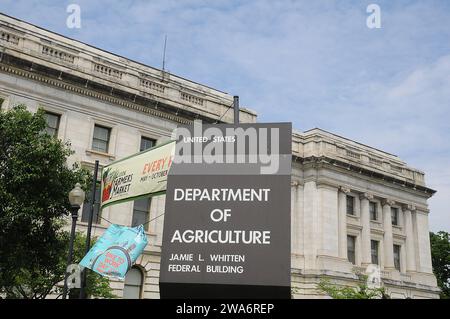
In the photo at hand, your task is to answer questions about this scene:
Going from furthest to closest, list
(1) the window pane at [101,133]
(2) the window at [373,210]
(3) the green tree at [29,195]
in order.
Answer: (2) the window at [373,210] < (1) the window pane at [101,133] < (3) the green tree at [29,195]

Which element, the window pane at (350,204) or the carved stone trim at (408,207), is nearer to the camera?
the window pane at (350,204)

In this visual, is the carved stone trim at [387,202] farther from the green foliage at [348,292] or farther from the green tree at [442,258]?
the green tree at [442,258]

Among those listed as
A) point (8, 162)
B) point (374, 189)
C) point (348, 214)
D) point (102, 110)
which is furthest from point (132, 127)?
point (374, 189)

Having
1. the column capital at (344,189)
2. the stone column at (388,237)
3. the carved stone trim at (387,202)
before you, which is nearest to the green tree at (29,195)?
the column capital at (344,189)

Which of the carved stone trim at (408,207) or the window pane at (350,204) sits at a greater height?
the carved stone trim at (408,207)

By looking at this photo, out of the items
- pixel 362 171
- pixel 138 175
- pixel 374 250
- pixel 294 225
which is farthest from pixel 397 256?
pixel 138 175

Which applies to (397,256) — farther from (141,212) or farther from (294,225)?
(141,212)

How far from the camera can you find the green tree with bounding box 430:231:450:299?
62062 mm

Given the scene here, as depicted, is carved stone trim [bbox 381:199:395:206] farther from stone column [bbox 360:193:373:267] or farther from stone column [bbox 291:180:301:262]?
stone column [bbox 291:180:301:262]

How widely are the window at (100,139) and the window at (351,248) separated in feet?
71.5

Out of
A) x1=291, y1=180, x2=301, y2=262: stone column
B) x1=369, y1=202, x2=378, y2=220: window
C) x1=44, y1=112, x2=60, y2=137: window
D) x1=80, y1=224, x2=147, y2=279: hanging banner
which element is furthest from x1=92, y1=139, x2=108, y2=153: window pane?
x1=369, y1=202, x2=378, y2=220: window

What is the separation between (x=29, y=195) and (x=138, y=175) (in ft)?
33.2

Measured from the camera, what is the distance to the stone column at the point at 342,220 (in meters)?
39.9
